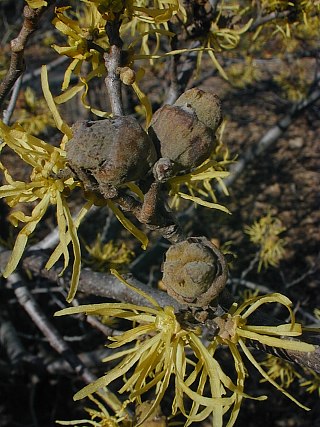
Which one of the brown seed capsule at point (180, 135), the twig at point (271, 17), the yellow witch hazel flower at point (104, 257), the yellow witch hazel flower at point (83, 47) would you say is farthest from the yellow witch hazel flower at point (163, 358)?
the twig at point (271, 17)

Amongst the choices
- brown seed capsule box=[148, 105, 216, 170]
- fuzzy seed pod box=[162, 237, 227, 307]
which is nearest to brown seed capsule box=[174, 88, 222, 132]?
brown seed capsule box=[148, 105, 216, 170]

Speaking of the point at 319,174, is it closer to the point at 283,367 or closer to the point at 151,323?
the point at 283,367

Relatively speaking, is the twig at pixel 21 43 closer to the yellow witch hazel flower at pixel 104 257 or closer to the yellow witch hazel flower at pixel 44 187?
the yellow witch hazel flower at pixel 44 187

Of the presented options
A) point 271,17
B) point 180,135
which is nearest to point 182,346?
point 180,135

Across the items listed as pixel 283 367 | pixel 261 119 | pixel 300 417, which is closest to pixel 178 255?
pixel 283 367

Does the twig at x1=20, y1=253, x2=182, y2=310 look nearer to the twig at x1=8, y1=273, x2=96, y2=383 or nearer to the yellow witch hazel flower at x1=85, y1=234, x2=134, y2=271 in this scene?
the twig at x1=8, y1=273, x2=96, y2=383

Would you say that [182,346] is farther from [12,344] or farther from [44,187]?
[12,344]
